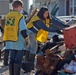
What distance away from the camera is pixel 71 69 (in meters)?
6.79

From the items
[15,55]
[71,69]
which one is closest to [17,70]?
[15,55]

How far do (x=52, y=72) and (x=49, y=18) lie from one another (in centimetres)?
150

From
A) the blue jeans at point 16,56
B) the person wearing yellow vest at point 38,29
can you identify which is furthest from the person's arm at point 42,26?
the blue jeans at point 16,56

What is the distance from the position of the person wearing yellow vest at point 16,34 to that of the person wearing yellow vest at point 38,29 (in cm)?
67

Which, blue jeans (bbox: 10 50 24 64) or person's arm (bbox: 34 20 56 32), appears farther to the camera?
person's arm (bbox: 34 20 56 32)

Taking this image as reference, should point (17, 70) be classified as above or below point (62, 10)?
below

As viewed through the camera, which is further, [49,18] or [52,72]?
[49,18]

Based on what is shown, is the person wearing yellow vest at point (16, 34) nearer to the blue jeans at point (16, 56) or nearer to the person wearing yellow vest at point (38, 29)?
the blue jeans at point (16, 56)

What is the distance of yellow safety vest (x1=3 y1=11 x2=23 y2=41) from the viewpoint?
723 centimetres

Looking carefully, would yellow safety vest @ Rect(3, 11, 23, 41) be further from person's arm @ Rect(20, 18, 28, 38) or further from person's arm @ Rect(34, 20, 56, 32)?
person's arm @ Rect(34, 20, 56, 32)

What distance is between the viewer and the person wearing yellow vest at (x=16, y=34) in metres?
7.21

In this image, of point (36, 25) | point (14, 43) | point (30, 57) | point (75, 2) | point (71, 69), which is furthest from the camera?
point (75, 2)

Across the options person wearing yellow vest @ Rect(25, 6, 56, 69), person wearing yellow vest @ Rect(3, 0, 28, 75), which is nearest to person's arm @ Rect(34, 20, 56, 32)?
person wearing yellow vest @ Rect(25, 6, 56, 69)

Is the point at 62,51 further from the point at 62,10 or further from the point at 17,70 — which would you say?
the point at 62,10
